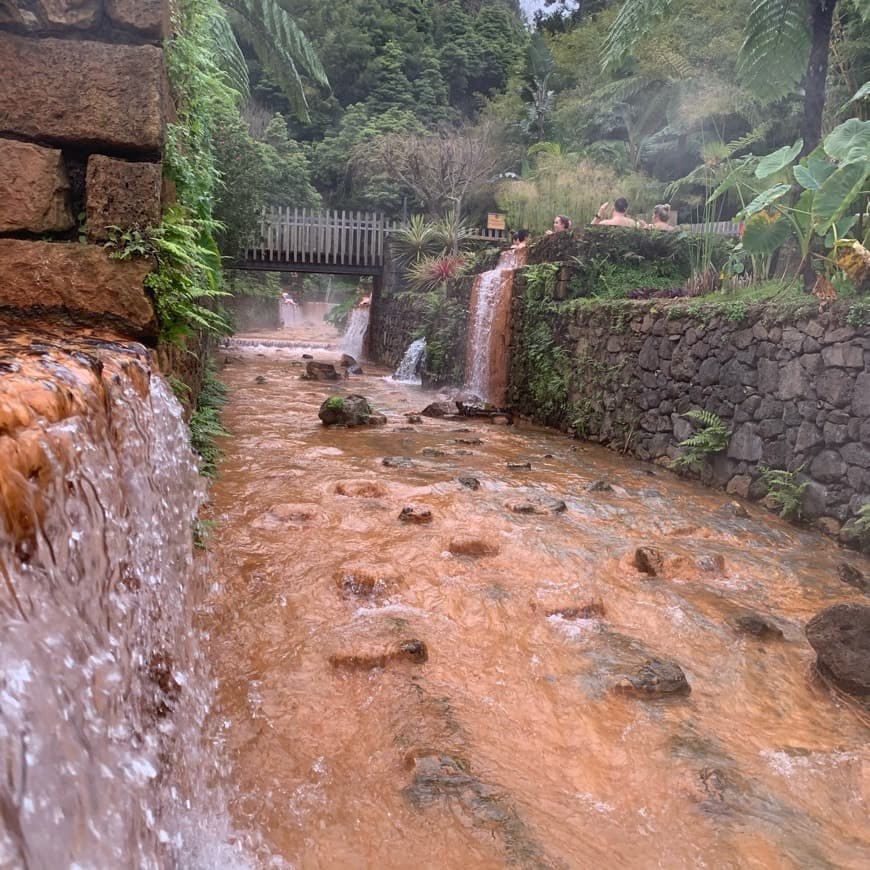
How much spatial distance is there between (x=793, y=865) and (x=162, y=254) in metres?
3.31

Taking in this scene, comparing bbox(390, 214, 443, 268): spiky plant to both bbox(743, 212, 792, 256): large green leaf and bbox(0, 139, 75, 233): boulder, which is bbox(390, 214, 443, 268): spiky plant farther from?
bbox(0, 139, 75, 233): boulder

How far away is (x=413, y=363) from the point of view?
14758 millimetres

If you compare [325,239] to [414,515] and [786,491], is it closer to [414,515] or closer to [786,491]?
[414,515]

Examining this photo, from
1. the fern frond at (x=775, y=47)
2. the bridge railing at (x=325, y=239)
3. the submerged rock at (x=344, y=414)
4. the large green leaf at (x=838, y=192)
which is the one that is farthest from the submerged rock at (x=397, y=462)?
the bridge railing at (x=325, y=239)

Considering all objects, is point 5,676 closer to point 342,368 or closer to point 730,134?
point 342,368

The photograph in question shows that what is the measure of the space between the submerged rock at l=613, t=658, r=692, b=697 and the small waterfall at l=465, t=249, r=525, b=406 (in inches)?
313

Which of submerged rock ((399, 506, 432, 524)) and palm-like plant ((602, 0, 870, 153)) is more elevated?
palm-like plant ((602, 0, 870, 153))

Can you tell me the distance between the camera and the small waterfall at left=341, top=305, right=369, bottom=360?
2164 centimetres

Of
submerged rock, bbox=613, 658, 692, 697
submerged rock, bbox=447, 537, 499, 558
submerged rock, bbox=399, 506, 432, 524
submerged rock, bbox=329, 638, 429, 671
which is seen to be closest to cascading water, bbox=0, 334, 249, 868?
submerged rock, bbox=329, 638, 429, 671

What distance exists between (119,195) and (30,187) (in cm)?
34

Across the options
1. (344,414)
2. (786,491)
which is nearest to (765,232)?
(786,491)

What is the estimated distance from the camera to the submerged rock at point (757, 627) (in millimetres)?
3572

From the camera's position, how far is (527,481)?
627 centimetres

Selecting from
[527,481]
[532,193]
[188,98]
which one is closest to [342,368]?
[532,193]
